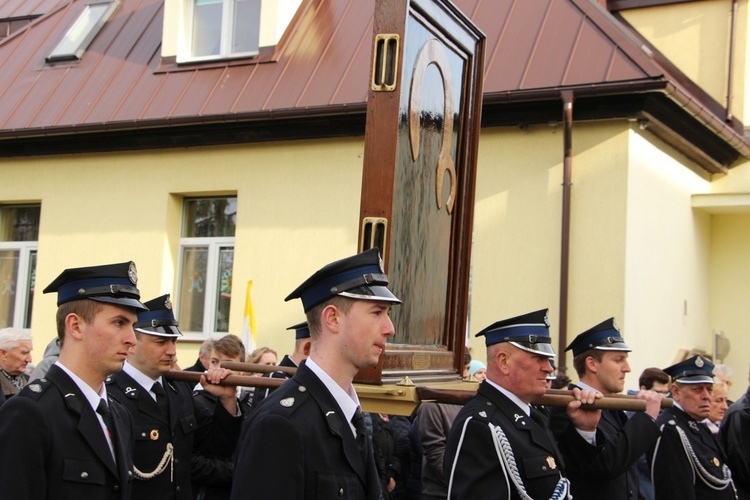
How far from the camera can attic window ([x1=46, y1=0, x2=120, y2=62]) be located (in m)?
14.5

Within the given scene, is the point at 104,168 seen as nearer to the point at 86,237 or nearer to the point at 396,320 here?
the point at 86,237

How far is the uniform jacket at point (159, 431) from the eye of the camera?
5332 mm

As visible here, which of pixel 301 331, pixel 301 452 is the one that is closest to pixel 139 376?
pixel 301 331

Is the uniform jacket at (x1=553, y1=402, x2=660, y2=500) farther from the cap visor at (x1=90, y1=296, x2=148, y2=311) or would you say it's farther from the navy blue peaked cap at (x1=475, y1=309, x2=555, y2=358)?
the cap visor at (x1=90, y1=296, x2=148, y2=311)

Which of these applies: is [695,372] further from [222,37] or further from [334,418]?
[222,37]

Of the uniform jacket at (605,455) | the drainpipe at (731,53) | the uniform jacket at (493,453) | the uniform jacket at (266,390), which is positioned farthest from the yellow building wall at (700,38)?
the uniform jacket at (493,453)

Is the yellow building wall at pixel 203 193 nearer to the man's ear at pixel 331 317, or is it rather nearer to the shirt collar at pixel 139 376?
the shirt collar at pixel 139 376

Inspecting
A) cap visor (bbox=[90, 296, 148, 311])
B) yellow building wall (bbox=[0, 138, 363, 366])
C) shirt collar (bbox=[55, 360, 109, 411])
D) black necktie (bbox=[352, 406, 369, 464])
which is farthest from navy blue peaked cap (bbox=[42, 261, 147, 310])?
yellow building wall (bbox=[0, 138, 363, 366])

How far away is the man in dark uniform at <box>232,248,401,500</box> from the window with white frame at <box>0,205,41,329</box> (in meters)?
11.6

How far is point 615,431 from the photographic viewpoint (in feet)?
18.2

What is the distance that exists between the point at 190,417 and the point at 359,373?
7.31 ft

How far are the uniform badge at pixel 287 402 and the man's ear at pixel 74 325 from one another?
1041 millimetres

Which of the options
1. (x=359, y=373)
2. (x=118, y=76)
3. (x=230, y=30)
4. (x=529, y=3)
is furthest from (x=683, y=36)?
(x=359, y=373)

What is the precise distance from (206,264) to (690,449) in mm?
7896
